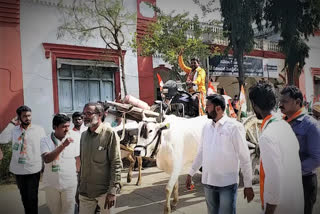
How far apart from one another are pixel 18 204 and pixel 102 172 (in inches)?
88.3

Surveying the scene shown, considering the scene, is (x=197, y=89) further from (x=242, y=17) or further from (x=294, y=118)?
(x=294, y=118)

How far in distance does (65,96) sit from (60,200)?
5.29 feet

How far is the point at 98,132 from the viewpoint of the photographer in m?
2.08

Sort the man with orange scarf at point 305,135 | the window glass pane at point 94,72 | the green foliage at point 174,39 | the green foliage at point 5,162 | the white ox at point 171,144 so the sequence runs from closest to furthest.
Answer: the man with orange scarf at point 305,135 < the green foliage at point 5,162 < the white ox at point 171,144 < the window glass pane at point 94,72 < the green foliage at point 174,39

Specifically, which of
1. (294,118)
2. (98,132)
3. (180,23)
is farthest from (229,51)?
(98,132)

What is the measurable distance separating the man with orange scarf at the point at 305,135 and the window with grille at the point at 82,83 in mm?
2502

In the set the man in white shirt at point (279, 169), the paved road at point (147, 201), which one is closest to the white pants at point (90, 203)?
the man in white shirt at point (279, 169)

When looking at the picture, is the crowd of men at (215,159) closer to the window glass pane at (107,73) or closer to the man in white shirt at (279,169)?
the man in white shirt at (279,169)

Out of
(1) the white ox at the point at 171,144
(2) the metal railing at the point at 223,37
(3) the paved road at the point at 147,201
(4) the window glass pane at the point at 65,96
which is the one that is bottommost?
(3) the paved road at the point at 147,201

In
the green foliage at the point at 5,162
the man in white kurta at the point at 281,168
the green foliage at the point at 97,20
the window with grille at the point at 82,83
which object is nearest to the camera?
the man in white kurta at the point at 281,168

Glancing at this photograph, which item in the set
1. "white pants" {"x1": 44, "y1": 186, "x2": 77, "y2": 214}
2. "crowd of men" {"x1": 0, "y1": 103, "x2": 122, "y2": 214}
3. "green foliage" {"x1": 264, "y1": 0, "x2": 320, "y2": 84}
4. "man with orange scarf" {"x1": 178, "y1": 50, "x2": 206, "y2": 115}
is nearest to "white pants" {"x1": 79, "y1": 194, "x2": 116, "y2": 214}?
"crowd of men" {"x1": 0, "y1": 103, "x2": 122, "y2": 214}

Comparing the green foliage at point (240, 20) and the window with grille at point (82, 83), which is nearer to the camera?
the window with grille at point (82, 83)

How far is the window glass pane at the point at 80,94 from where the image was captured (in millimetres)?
3609

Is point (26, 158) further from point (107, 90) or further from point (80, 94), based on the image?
point (107, 90)
